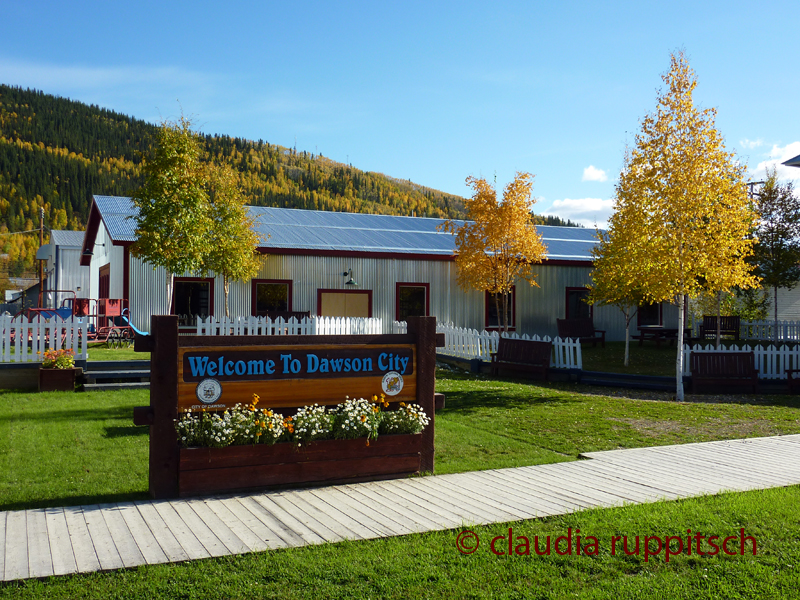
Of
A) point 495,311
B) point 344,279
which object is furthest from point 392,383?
point 495,311

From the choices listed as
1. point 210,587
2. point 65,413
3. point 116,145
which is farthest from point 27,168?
point 210,587

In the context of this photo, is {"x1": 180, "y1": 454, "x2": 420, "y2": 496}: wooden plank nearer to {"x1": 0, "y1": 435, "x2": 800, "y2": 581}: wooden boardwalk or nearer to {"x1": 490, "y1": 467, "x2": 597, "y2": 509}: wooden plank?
{"x1": 0, "y1": 435, "x2": 800, "y2": 581}: wooden boardwalk

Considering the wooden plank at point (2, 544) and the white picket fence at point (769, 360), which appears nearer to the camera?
the wooden plank at point (2, 544)

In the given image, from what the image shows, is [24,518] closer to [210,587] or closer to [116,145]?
[210,587]

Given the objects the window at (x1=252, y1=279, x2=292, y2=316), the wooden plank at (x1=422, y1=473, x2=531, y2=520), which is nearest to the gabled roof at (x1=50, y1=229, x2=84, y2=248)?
the window at (x1=252, y1=279, x2=292, y2=316)

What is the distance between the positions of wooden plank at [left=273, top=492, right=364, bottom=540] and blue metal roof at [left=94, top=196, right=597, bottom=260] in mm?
15250

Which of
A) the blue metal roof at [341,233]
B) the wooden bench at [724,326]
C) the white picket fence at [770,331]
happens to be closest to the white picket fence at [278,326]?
the blue metal roof at [341,233]

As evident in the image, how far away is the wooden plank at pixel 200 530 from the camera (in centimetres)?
429

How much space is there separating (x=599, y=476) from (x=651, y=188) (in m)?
8.25

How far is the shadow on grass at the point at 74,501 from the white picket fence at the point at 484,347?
10855mm

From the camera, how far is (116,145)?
11625 centimetres

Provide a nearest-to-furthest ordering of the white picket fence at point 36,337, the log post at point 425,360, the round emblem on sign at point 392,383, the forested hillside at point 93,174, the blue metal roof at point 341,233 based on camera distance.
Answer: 1. the round emblem on sign at point 392,383
2. the log post at point 425,360
3. the white picket fence at point 36,337
4. the blue metal roof at point 341,233
5. the forested hillside at point 93,174

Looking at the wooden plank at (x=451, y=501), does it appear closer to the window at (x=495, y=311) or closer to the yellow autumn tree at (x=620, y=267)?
the yellow autumn tree at (x=620, y=267)

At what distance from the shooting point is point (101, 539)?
444 centimetres
